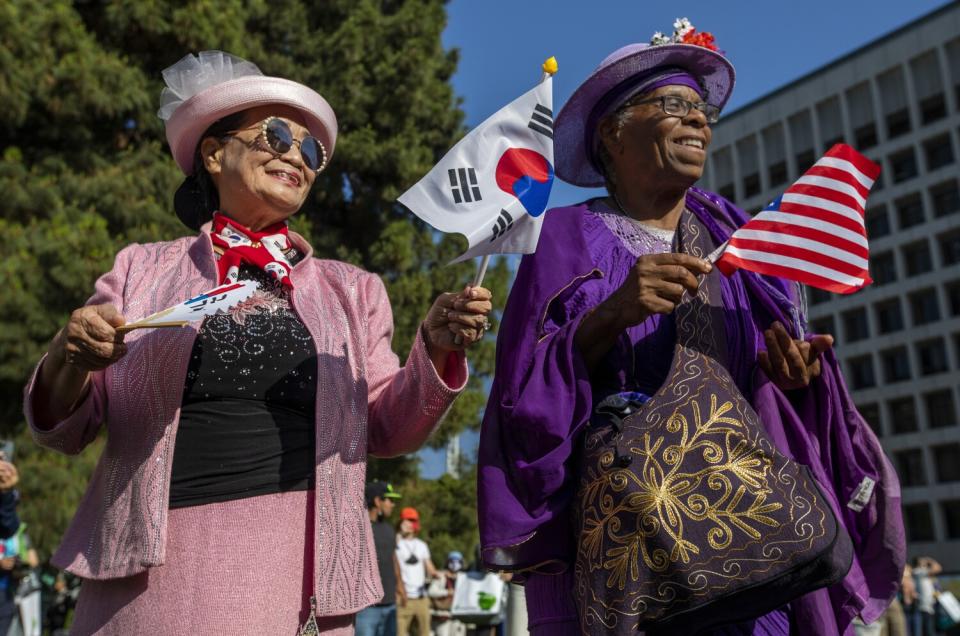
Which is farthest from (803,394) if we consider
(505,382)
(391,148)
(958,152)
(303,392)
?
(958,152)

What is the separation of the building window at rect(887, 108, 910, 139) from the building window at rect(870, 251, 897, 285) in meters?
6.70

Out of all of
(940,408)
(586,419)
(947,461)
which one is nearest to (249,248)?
(586,419)

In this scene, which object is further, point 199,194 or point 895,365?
point 895,365

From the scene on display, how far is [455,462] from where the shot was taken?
23.8 m

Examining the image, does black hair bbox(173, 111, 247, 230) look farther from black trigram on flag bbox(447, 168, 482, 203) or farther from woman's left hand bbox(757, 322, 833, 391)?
woman's left hand bbox(757, 322, 833, 391)

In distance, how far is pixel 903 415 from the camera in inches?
2319

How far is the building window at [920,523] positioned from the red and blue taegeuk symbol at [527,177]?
191ft

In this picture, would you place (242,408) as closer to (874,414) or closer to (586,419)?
(586,419)

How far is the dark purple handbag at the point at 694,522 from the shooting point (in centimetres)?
239

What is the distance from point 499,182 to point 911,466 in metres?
60.2

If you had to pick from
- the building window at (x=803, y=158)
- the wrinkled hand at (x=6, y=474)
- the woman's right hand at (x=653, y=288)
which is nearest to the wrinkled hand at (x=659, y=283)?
the woman's right hand at (x=653, y=288)

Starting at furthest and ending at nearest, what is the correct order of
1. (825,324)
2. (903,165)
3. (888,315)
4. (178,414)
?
(825,324), (888,315), (903,165), (178,414)

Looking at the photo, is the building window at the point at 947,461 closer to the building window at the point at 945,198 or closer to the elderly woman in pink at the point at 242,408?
the building window at the point at 945,198

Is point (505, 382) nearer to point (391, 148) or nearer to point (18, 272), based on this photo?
point (18, 272)
